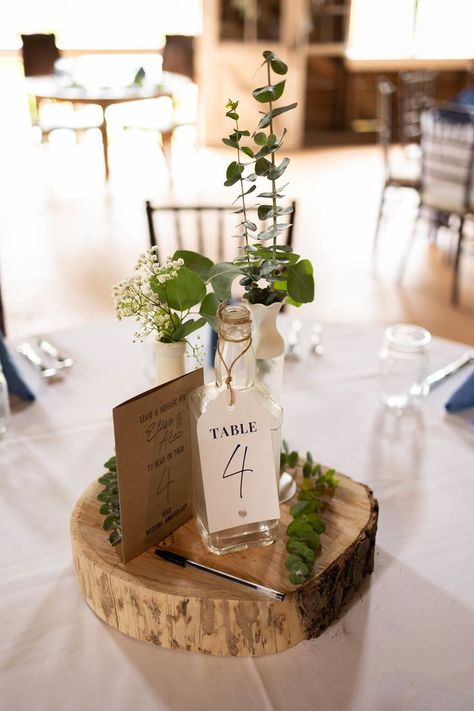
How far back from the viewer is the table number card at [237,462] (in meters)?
0.86

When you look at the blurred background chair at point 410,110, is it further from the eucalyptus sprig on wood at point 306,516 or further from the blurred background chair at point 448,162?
the eucalyptus sprig on wood at point 306,516

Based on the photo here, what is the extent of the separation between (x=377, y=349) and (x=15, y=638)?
3.22ft

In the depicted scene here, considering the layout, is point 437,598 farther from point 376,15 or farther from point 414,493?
point 376,15

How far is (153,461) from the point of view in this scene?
2.96 feet

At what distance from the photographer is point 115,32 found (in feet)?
25.2

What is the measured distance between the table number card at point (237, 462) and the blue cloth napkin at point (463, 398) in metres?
0.59

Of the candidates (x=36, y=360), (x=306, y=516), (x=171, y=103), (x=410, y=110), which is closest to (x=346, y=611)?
(x=306, y=516)

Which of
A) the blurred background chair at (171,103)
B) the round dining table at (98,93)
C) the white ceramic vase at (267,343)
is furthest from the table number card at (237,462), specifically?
the blurred background chair at (171,103)

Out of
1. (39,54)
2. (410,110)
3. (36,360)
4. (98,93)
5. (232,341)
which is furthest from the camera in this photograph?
(39,54)

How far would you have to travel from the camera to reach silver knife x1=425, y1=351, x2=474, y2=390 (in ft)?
4.88

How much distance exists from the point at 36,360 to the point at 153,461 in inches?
27.7

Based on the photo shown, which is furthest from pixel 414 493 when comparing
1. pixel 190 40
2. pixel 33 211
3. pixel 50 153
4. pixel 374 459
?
pixel 50 153

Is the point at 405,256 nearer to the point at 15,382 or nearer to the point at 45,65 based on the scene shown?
the point at 15,382

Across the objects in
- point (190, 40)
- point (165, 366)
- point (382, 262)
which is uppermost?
point (190, 40)
